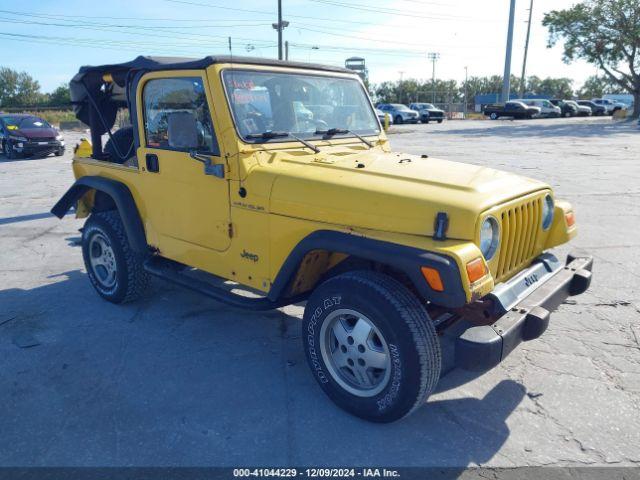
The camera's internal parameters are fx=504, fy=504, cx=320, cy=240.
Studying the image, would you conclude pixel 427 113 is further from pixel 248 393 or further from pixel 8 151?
pixel 248 393

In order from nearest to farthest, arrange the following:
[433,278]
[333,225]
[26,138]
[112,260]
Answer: [433,278] < [333,225] < [112,260] < [26,138]

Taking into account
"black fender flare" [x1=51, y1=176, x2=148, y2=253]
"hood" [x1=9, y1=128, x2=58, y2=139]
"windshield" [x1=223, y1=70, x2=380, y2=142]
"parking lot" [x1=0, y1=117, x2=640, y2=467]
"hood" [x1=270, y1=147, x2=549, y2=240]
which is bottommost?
"parking lot" [x1=0, y1=117, x2=640, y2=467]

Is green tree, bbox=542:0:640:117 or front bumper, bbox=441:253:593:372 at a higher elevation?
green tree, bbox=542:0:640:117

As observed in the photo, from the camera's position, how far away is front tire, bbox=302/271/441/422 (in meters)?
2.71

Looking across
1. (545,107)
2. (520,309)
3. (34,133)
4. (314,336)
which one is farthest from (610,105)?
(314,336)

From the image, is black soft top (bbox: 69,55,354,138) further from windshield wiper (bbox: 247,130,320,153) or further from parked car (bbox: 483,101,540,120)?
parked car (bbox: 483,101,540,120)

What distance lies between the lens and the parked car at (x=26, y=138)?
17375mm

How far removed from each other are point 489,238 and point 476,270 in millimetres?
369

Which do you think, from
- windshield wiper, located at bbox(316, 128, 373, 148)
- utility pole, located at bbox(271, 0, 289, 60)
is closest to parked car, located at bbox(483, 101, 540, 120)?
utility pole, located at bbox(271, 0, 289, 60)

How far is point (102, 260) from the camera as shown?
4840 mm

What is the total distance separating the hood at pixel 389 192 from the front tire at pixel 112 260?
1942 millimetres

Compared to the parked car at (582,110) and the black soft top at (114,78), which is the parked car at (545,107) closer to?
the parked car at (582,110)

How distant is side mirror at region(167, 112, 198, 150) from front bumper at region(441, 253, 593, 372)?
7.21 ft

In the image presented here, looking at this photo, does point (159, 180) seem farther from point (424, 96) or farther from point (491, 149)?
point (424, 96)
